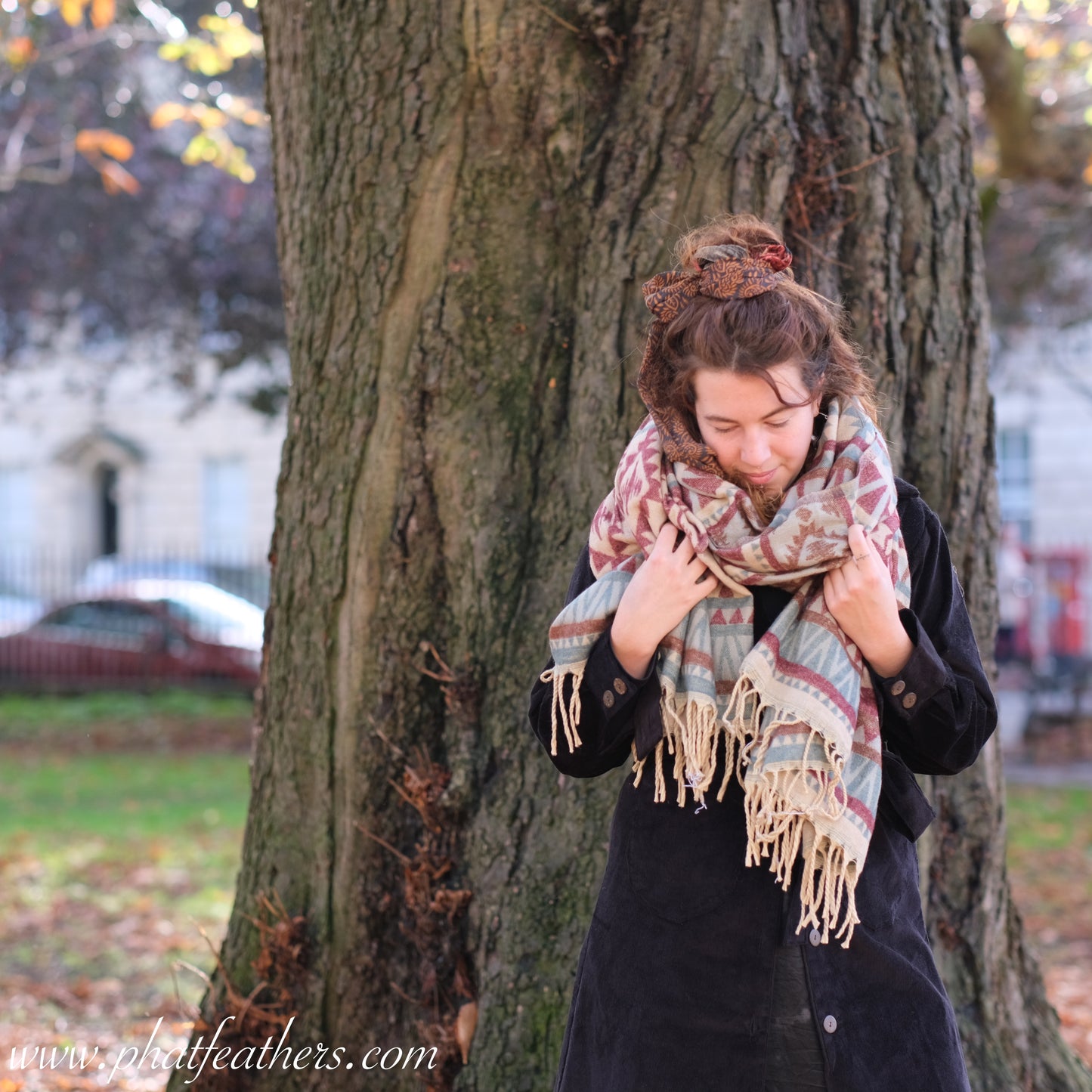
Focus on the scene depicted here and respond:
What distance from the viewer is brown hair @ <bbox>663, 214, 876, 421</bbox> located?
202 cm

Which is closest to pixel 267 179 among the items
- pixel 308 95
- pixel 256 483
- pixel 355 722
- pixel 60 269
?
pixel 60 269

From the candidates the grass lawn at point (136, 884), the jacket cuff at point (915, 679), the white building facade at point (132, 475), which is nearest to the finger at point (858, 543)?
the jacket cuff at point (915, 679)

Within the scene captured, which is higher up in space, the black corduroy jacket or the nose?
the nose

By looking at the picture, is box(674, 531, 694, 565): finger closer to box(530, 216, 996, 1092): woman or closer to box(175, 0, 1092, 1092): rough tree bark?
box(530, 216, 996, 1092): woman

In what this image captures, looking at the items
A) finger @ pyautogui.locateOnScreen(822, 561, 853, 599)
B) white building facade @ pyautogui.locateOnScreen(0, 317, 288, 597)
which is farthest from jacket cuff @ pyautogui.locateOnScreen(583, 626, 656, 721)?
white building facade @ pyautogui.locateOnScreen(0, 317, 288, 597)

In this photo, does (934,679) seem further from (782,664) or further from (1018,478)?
(1018,478)

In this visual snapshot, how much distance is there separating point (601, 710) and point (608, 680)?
0.07 metres

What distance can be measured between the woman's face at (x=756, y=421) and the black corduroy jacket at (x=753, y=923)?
24cm

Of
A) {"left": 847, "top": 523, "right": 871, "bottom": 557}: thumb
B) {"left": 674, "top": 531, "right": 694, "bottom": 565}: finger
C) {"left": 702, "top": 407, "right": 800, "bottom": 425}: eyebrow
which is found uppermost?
{"left": 702, "top": 407, "right": 800, "bottom": 425}: eyebrow

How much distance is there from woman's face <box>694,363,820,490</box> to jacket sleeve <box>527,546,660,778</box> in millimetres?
381

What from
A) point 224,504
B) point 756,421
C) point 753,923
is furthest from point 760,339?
point 224,504

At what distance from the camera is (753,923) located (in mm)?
2053

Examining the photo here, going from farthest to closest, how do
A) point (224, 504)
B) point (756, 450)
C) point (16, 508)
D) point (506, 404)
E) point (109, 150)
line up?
point (16, 508), point (224, 504), point (109, 150), point (506, 404), point (756, 450)

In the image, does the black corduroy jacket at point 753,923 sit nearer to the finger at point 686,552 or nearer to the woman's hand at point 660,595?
the woman's hand at point 660,595
